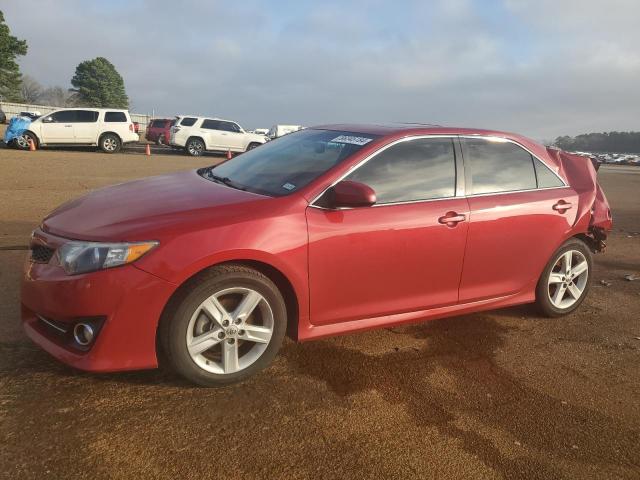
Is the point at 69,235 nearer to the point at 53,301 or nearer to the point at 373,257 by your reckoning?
the point at 53,301

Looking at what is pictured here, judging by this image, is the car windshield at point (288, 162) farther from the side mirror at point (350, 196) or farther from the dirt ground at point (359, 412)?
the dirt ground at point (359, 412)

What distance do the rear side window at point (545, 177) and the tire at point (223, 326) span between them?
2.47m

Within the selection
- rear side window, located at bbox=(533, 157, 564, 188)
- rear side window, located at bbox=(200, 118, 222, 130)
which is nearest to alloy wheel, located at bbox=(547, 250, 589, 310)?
rear side window, located at bbox=(533, 157, 564, 188)

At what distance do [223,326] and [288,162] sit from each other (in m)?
1.38

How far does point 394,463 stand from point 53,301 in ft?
6.36

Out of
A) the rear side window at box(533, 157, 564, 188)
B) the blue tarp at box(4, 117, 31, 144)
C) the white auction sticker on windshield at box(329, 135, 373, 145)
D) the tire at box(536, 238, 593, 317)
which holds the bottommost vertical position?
the tire at box(536, 238, 593, 317)

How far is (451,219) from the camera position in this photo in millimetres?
3656

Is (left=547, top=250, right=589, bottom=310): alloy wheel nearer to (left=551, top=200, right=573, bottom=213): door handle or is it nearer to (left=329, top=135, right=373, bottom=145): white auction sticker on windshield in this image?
(left=551, top=200, right=573, bottom=213): door handle

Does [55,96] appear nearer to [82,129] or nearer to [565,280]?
[82,129]

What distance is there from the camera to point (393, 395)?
10.2ft

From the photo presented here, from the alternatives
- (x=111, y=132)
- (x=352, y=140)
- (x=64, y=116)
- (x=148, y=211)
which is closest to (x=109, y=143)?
(x=111, y=132)

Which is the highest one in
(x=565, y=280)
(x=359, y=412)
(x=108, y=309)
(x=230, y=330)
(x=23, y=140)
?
(x=23, y=140)

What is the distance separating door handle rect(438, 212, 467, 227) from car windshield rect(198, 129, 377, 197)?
2.44 ft

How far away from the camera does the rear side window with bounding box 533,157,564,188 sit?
4293 millimetres
